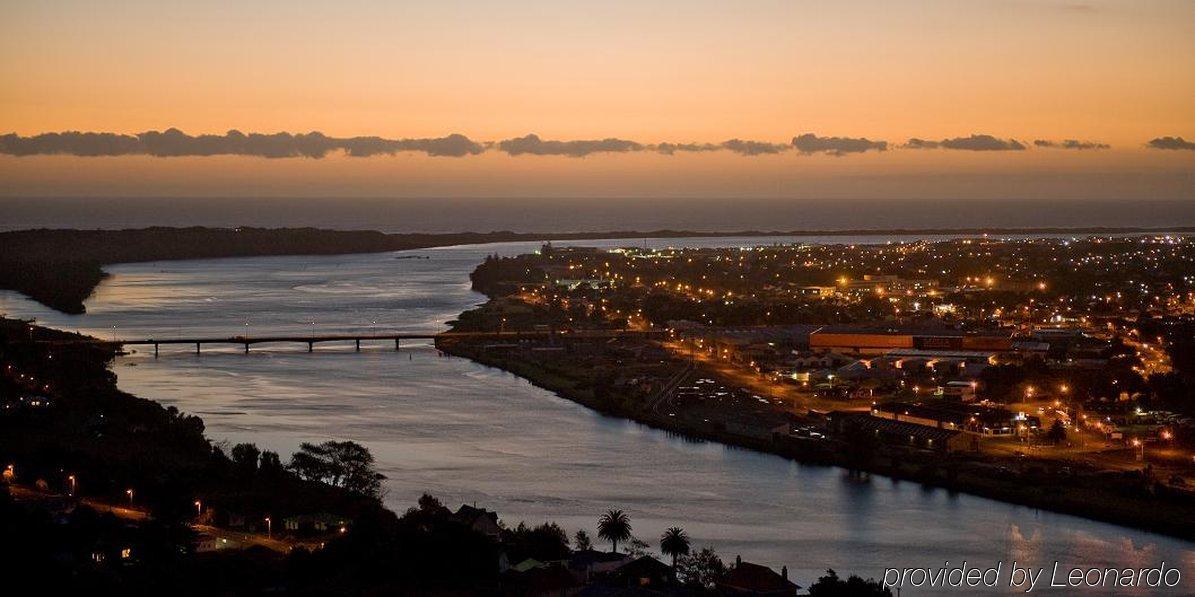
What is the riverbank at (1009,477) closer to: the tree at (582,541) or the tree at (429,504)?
the tree at (582,541)

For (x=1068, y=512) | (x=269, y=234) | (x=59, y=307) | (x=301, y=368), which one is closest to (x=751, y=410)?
(x=1068, y=512)

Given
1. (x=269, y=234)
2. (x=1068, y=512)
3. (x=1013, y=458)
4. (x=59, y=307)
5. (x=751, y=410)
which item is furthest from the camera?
(x=269, y=234)

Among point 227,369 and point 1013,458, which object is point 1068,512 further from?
point 227,369

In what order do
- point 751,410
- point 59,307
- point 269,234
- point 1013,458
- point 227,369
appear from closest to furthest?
point 1013,458
point 751,410
point 227,369
point 59,307
point 269,234

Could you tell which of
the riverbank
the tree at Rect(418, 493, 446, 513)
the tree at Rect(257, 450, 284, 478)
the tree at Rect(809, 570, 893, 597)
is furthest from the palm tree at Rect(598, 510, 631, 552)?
the riverbank

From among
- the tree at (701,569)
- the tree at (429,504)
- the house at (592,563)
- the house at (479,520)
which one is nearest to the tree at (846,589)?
Result: the tree at (701,569)
